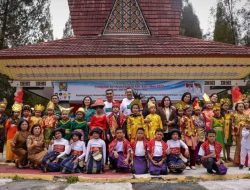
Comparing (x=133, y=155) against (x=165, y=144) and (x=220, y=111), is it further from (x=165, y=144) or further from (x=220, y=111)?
(x=220, y=111)

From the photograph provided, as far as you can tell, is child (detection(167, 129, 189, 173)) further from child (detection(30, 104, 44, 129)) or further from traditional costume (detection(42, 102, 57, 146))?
child (detection(30, 104, 44, 129))

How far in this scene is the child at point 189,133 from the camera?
7.87m

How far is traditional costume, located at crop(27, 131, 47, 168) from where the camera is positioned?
7703 mm

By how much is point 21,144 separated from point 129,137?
86.2 inches

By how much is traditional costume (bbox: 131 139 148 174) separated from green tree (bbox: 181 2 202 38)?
91.2 ft

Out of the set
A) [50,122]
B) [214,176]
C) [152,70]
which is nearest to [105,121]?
[50,122]

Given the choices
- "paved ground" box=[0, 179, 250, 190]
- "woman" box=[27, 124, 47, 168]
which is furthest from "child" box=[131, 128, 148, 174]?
"woman" box=[27, 124, 47, 168]

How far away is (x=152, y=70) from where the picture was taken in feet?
41.1

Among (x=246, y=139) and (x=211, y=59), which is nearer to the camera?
(x=246, y=139)

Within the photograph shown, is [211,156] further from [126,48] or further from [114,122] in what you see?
[126,48]

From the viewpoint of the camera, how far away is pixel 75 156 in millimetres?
7445

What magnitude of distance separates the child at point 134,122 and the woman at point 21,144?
6.96 ft

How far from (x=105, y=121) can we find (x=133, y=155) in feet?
3.36

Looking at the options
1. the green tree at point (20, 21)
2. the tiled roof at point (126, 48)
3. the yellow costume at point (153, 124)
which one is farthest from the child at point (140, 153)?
the green tree at point (20, 21)
